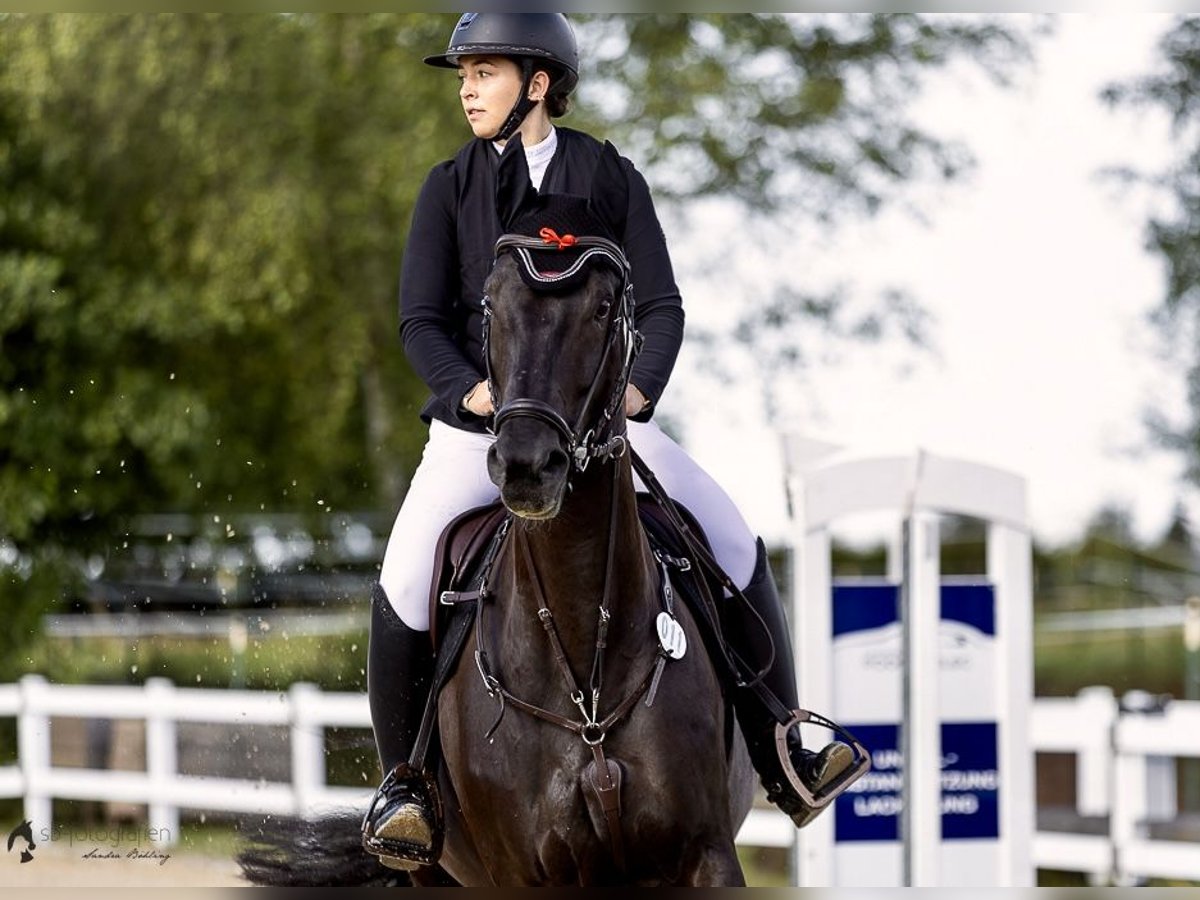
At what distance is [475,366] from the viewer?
5.08m

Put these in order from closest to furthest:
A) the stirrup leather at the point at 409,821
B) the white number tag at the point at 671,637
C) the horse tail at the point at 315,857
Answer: the white number tag at the point at 671,637 < the stirrup leather at the point at 409,821 < the horse tail at the point at 315,857

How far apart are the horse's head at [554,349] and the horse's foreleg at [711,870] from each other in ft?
3.56

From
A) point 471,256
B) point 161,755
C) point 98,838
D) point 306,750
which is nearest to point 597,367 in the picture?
point 471,256

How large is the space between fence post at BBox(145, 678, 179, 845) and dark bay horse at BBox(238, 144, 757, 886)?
9.53 meters

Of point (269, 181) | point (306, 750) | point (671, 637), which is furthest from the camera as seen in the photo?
point (269, 181)

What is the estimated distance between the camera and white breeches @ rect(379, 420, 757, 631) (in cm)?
532

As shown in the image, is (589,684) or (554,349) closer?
(554,349)

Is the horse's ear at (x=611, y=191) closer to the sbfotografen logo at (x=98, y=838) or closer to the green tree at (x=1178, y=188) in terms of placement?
the sbfotografen logo at (x=98, y=838)

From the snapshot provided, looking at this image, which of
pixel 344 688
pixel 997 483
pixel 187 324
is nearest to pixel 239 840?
pixel 997 483

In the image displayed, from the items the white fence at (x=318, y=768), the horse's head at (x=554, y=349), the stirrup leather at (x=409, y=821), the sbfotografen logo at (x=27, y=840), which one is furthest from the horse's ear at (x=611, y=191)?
the white fence at (x=318, y=768)

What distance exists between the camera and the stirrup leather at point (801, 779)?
518cm

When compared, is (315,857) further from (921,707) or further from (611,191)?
(921,707)

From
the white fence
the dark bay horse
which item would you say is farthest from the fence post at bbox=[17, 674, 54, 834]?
the dark bay horse

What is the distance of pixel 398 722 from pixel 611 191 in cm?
171
